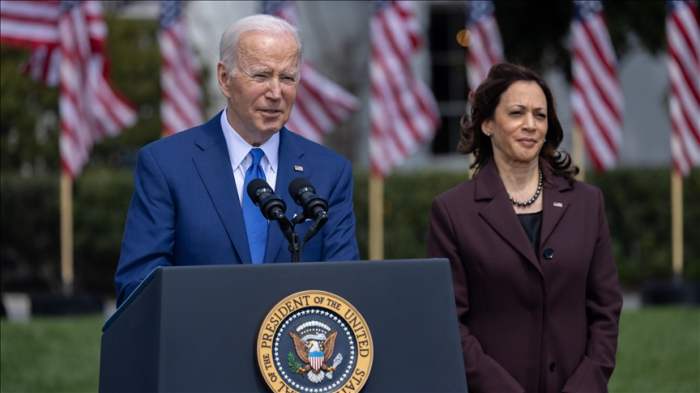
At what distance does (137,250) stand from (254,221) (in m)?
0.39

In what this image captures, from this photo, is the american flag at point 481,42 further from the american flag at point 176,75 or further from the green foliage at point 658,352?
the american flag at point 176,75

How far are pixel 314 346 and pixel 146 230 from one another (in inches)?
33.5

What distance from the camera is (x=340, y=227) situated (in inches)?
141

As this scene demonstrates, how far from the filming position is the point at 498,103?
4.38 metres

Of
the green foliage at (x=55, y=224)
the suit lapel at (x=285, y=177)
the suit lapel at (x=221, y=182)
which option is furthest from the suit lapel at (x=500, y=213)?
the green foliage at (x=55, y=224)

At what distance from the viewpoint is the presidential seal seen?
9.17 feet

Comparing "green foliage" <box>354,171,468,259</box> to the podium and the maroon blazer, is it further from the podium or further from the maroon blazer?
the podium

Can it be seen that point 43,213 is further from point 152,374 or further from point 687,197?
point 152,374

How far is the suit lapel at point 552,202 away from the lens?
4.23 meters

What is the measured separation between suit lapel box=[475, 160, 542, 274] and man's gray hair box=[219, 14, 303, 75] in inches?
45.1

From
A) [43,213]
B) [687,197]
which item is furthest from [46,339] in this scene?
[687,197]

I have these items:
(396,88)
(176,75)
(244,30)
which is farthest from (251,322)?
(176,75)

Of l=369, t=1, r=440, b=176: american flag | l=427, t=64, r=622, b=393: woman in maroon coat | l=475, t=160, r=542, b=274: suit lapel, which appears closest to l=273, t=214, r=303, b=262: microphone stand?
l=427, t=64, r=622, b=393: woman in maroon coat

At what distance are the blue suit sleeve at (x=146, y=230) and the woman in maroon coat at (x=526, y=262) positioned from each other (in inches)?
49.6
